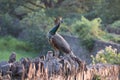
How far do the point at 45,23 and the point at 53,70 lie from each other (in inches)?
682

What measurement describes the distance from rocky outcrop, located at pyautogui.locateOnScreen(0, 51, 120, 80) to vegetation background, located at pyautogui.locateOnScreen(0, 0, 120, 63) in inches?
374

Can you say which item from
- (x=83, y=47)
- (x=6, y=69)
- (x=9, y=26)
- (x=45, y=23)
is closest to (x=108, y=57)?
(x=6, y=69)

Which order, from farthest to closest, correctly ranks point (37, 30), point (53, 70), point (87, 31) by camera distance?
point (37, 30) → point (87, 31) → point (53, 70)

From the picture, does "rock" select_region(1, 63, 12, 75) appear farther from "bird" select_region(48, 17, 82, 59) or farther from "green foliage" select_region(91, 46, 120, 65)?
"green foliage" select_region(91, 46, 120, 65)

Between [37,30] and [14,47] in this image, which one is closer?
[37,30]

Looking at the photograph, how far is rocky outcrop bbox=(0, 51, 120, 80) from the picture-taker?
5907mm

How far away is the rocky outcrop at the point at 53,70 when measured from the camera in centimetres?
591

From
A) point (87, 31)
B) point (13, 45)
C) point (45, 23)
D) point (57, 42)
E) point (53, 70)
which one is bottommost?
point (53, 70)

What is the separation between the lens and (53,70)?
22.5 ft

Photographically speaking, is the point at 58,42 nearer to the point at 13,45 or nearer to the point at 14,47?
the point at 14,47

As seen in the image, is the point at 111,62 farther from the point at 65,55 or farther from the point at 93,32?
the point at 93,32

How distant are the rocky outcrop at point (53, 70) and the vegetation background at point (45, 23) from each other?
9.49 metres

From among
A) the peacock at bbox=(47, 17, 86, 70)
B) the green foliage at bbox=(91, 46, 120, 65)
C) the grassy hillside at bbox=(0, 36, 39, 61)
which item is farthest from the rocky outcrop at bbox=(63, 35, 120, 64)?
the peacock at bbox=(47, 17, 86, 70)

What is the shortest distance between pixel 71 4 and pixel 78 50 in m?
9.89
